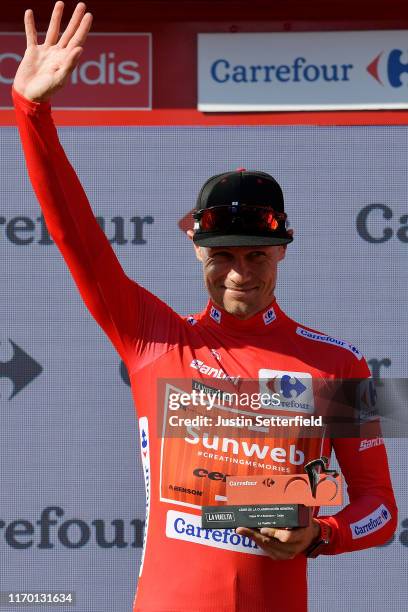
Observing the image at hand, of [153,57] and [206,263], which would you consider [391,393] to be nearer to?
[206,263]

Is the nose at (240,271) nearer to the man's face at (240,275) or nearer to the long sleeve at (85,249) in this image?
the man's face at (240,275)

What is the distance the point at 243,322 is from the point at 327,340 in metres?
0.21

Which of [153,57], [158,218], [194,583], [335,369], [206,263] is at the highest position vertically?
[153,57]

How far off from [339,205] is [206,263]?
1326 mm

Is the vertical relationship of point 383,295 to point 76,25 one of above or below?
below

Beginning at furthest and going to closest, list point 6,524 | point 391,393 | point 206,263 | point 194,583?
point 6,524 → point 391,393 → point 206,263 → point 194,583

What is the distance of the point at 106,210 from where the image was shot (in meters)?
3.46

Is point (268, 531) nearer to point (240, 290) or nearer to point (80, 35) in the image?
point (240, 290)

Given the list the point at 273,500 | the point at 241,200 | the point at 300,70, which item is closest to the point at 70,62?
the point at 241,200

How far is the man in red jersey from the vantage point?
2.08m

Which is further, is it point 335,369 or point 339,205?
point 339,205

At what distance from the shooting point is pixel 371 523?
7.14ft

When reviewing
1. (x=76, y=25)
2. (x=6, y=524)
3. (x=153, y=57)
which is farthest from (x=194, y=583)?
(x=153, y=57)

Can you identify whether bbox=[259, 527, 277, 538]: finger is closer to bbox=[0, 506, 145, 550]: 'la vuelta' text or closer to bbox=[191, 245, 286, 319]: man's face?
bbox=[191, 245, 286, 319]: man's face
